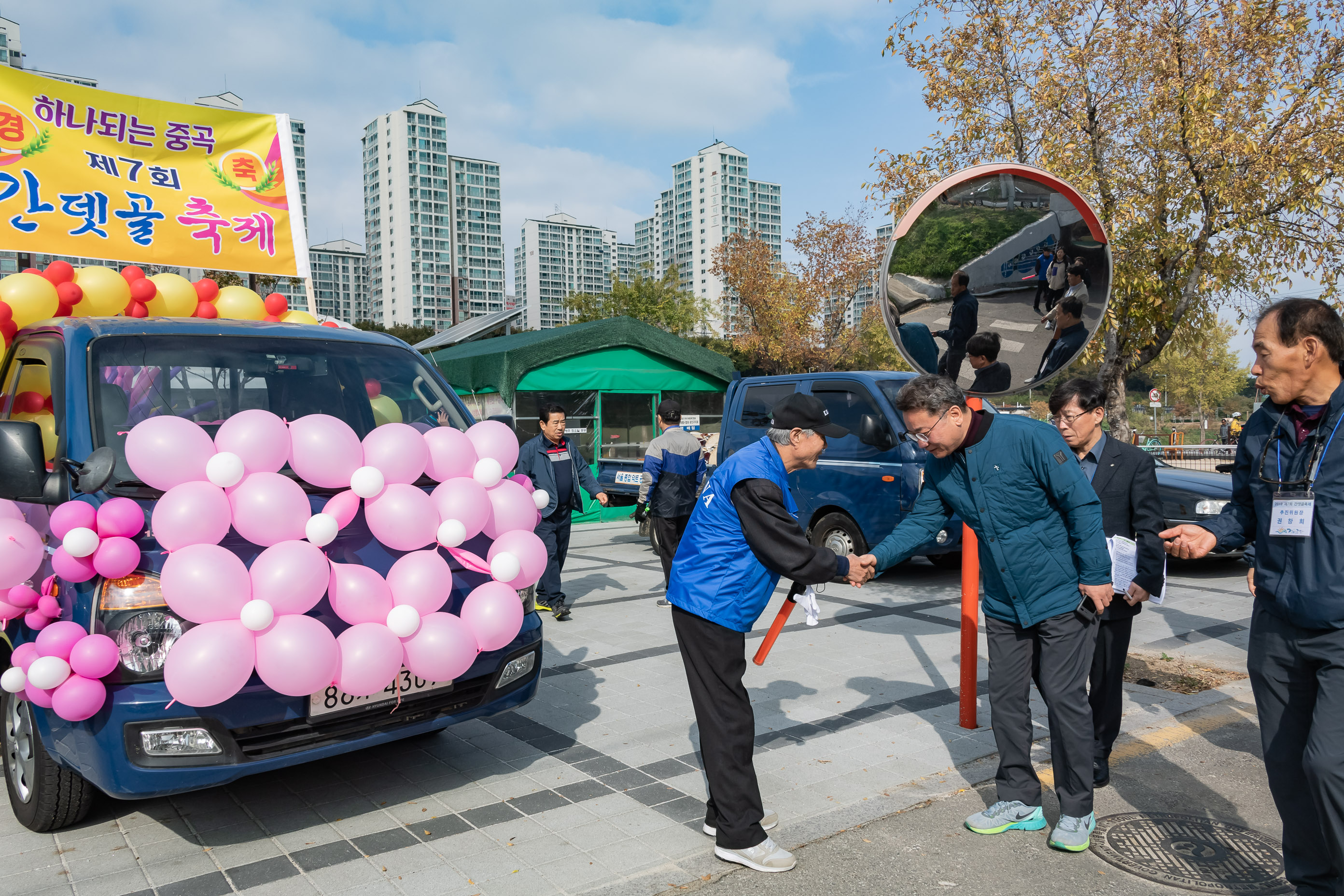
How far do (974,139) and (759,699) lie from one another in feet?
24.2

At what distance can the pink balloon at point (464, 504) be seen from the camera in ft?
12.7

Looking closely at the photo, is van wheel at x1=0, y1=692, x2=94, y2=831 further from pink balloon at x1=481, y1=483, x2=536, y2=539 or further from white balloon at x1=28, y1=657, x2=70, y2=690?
pink balloon at x1=481, y1=483, x2=536, y2=539

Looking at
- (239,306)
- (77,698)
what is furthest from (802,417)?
(239,306)

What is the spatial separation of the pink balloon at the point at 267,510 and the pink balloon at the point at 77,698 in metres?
0.71

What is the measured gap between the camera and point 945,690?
600 centimetres

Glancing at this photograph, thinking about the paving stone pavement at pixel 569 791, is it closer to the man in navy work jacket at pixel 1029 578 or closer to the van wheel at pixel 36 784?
the van wheel at pixel 36 784

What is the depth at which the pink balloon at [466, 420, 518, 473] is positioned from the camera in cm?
436

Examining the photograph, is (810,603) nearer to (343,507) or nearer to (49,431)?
(343,507)

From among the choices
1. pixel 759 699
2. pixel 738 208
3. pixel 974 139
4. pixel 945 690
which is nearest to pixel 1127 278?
pixel 974 139

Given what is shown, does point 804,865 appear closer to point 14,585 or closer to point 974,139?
point 14,585

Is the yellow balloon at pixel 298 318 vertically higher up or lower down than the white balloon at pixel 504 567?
higher up

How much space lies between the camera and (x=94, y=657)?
3148 millimetres

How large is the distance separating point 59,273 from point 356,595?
3372 millimetres

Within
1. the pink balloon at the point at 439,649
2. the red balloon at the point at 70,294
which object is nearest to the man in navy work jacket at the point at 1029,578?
the pink balloon at the point at 439,649
